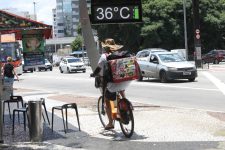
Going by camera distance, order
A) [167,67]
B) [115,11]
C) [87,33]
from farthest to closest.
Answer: [167,67]
[87,33]
[115,11]

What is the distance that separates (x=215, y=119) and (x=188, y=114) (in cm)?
111

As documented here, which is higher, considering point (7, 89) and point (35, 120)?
point (35, 120)

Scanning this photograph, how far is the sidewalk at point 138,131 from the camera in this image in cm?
970

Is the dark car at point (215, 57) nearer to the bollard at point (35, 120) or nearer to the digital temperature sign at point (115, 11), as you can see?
the digital temperature sign at point (115, 11)

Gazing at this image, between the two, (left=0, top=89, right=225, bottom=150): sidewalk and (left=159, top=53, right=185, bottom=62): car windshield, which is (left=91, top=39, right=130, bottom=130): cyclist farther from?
(left=159, top=53, right=185, bottom=62): car windshield

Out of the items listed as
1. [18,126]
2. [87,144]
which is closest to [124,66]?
[87,144]

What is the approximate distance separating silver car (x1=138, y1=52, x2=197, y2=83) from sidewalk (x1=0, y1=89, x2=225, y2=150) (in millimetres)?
12618

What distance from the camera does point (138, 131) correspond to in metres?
10.9

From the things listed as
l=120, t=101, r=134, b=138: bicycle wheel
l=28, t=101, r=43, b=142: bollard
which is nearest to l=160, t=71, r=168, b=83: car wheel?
l=120, t=101, r=134, b=138: bicycle wheel

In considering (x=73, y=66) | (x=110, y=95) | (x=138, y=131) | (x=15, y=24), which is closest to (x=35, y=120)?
(x=110, y=95)

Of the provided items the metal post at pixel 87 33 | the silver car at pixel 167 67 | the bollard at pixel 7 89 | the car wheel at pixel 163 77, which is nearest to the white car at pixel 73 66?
the silver car at pixel 167 67

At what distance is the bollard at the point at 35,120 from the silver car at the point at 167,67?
17442 mm

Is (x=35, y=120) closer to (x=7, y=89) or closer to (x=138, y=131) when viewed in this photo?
(x=138, y=131)

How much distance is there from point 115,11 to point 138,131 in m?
3.50
